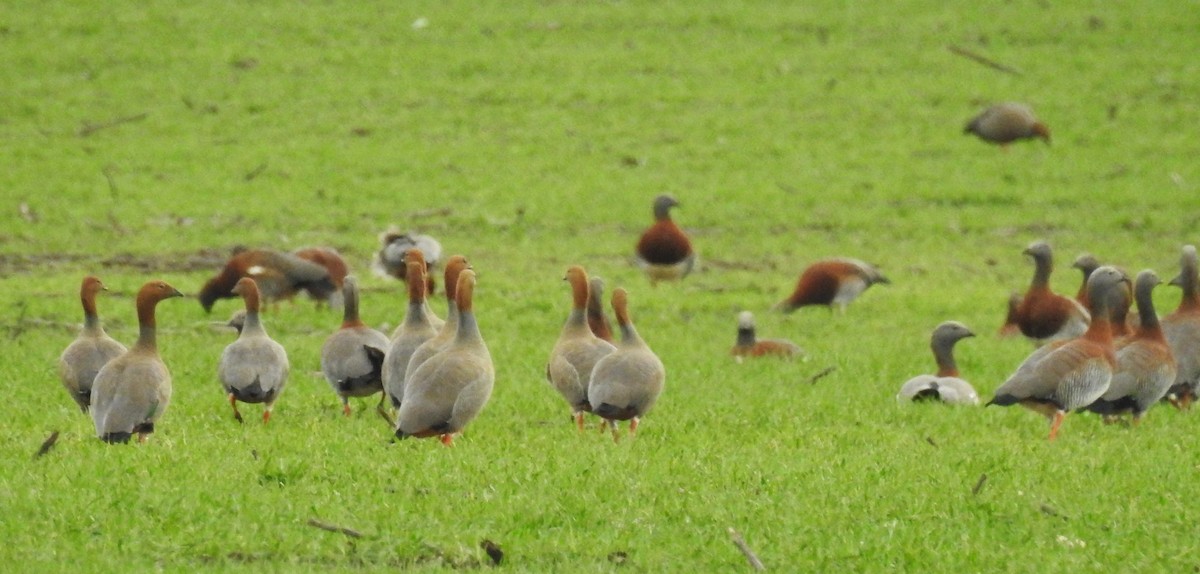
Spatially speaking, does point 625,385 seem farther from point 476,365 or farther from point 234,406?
point 234,406

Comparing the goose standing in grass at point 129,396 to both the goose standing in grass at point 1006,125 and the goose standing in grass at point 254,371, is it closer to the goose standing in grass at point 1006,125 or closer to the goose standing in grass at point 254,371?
the goose standing in grass at point 254,371

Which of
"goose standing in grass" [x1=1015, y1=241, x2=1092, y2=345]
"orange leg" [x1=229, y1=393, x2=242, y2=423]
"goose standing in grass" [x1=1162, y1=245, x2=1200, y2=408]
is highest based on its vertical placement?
"orange leg" [x1=229, y1=393, x2=242, y2=423]

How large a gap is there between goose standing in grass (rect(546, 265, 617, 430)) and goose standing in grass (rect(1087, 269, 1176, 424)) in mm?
3588

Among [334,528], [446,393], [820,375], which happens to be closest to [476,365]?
[446,393]

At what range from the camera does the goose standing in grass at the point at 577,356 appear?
11477 millimetres

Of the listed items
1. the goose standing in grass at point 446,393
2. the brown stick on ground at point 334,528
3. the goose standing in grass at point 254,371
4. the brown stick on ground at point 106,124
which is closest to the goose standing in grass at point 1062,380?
the goose standing in grass at point 446,393

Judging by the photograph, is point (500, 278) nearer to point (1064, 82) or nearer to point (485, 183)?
point (485, 183)

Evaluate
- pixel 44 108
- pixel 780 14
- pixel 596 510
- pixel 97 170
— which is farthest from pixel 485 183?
pixel 596 510

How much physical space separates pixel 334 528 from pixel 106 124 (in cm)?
2096

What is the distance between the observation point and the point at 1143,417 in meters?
12.7

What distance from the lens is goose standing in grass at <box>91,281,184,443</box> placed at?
10156 millimetres

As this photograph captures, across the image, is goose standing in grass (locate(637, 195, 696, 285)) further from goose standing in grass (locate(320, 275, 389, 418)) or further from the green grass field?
goose standing in grass (locate(320, 275, 389, 418))

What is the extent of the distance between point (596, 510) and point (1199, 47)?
1086 inches

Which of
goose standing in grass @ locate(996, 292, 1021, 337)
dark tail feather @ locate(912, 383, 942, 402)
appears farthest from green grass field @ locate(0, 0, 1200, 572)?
dark tail feather @ locate(912, 383, 942, 402)
